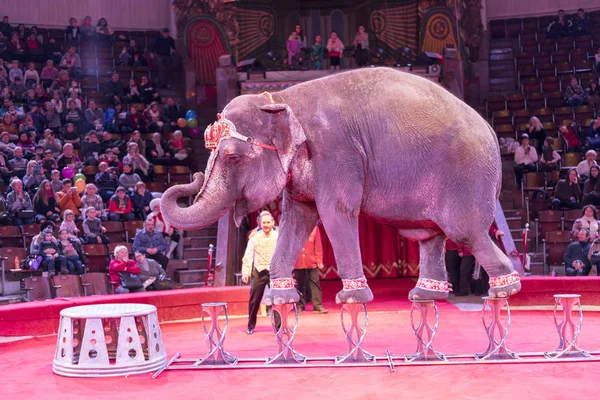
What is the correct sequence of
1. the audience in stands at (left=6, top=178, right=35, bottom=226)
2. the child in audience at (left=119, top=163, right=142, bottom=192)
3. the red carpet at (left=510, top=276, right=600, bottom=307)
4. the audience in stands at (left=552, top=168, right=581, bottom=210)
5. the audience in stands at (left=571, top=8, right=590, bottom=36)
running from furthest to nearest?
the audience in stands at (left=571, top=8, right=590, bottom=36), the child in audience at (left=119, top=163, right=142, bottom=192), the audience in stands at (left=552, top=168, right=581, bottom=210), the audience in stands at (left=6, top=178, right=35, bottom=226), the red carpet at (left=510, top=276, right=600, bottom=307)

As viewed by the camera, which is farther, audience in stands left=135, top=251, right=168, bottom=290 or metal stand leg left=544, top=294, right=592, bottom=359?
audience in stands left=135, top=251, right=168, bottom=290

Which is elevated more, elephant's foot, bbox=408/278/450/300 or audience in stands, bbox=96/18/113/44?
audience in stands, bbox=96/18/113/44

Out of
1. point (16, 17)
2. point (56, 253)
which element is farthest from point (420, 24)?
point (56, 253)

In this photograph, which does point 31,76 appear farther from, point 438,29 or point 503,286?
point 503,286

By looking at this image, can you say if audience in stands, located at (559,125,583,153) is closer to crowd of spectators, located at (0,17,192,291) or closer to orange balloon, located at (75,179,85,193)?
crowd of spectators, located at (0,17,192,291)

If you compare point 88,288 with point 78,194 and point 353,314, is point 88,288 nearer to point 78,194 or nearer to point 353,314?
point 78,194

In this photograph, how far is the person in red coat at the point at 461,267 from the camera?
38.3ft

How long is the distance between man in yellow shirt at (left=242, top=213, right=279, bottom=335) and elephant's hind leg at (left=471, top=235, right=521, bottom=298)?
3.17 meters

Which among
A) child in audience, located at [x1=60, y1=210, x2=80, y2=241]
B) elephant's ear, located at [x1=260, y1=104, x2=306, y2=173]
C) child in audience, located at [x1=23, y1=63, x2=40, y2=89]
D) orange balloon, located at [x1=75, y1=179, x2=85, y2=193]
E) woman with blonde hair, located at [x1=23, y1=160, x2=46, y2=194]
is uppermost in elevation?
child in audience, located at [x1=23, y1=63, x2=40, y2=89]

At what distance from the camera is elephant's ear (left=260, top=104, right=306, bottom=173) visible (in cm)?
595

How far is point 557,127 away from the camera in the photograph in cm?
1736

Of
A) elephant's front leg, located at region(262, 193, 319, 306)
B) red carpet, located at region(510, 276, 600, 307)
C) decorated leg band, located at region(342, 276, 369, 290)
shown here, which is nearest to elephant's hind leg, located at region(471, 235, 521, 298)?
decorated leg band, located at region(342, 276, 369, 290)

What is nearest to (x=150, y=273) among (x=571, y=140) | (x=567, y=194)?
(x=567, y=194)

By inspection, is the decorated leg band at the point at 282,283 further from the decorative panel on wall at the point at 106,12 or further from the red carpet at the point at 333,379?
the decorative panel on wall at the point at 106,12
